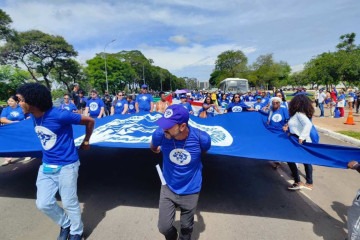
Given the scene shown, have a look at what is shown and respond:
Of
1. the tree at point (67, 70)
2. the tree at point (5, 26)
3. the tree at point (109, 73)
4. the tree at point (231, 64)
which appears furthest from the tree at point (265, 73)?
the tree at point (5, 26)

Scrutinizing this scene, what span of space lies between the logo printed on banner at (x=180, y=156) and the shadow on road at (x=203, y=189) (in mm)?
1336

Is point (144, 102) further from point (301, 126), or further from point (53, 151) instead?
point (53, 151)

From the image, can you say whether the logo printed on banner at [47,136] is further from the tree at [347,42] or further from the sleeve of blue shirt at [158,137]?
the tree at [347,42]

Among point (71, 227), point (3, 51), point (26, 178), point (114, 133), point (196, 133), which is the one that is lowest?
point (26, 178)

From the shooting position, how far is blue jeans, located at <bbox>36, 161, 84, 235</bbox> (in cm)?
291

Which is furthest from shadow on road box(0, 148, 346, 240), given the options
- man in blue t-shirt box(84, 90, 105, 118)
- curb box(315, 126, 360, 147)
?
curb box(315, 126, 360, 147)

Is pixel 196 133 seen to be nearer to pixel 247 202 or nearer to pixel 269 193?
pixel 247 202

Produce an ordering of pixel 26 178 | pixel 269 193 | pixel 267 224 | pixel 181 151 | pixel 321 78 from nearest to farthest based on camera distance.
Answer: pixel 181 151 < pixel 267 224 < pixel 269 193 < pixel 26 178 < pixel 321 78

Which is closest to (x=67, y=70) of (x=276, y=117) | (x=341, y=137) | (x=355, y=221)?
(x=341, y=137)

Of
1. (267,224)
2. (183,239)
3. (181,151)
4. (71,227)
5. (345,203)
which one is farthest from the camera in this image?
(345,203)

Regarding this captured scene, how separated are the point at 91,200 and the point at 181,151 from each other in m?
2.77

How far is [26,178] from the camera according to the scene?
5750 millimetres

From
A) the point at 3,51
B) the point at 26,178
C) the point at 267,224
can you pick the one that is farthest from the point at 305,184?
the point at 3,51

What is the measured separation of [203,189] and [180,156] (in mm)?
2648
